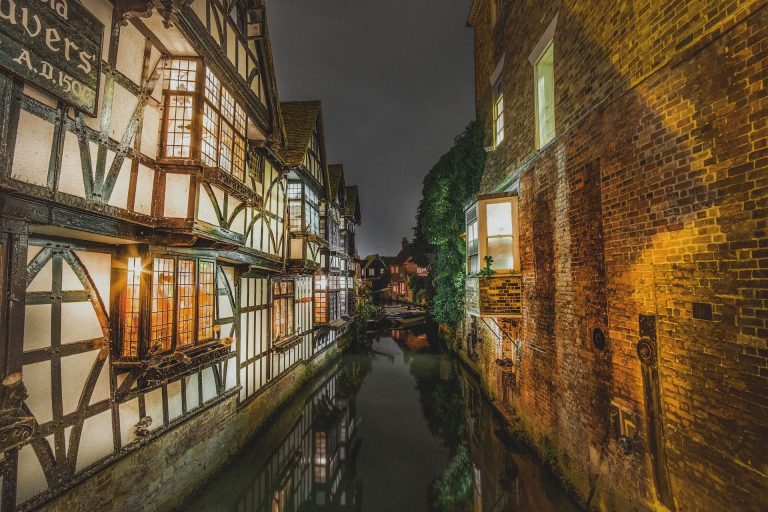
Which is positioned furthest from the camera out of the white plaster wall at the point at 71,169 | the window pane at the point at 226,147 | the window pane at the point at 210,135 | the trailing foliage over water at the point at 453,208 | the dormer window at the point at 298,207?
the trailing foliage over water at the point at 453,208

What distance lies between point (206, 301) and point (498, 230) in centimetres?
719

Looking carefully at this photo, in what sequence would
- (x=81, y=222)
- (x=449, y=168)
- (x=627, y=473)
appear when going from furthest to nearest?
1. (x=449, y=168)
2. (x=627, y=473)
3. (x=81, y=222)

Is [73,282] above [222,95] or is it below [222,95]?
below

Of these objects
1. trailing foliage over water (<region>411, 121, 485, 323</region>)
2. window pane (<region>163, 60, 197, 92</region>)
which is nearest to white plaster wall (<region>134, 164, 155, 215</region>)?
window pane (<region>163, 60, 197, 92</region>)

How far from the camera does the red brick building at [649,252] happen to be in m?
3.09

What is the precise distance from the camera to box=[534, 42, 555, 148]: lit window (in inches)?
288

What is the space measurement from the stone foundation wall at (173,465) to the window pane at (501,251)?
7.42 metres

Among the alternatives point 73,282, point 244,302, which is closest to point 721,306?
point 73,282

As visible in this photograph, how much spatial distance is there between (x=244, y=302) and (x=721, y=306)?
9.14 metres

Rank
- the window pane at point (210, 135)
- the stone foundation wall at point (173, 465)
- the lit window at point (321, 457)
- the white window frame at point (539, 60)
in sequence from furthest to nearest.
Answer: the lit window at point (321, 457) < the white window frame at point (539, 60) < the window pane at point (210, 135) < the stone foundation wall at point (173, 465)

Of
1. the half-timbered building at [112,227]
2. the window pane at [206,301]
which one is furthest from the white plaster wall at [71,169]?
the window pane at [206,301]

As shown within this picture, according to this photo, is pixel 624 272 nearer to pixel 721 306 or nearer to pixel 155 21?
pixel 721 306

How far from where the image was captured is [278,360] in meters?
10.7

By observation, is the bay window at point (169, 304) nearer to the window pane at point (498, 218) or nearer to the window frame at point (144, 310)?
the window frame at point (144, 310)
